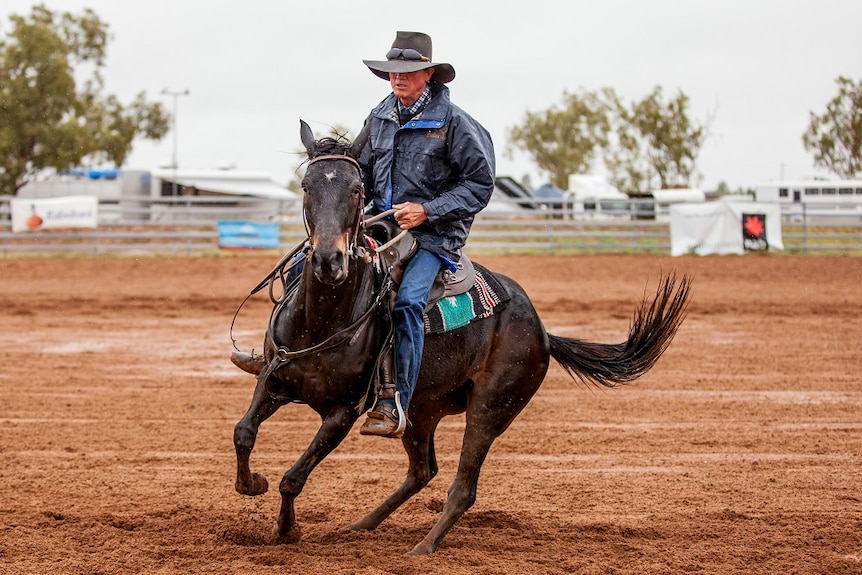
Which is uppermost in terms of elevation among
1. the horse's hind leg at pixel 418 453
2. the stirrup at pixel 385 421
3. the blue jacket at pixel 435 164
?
the blue jacket at pixel 435 164

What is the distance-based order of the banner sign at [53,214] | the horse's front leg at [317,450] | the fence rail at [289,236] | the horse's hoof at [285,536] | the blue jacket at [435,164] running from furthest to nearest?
the banner sign at [53,214] < the fence rail at [289,236] < the blue jacket at [435,164] < the horse's hoof at [285,536] < the horse's front leg at [317,450]

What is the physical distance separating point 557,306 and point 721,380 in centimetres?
641

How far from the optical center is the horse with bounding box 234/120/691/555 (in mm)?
4914

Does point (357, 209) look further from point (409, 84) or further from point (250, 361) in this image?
point (250, 361)

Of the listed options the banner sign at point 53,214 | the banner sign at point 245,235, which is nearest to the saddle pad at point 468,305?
the banner sign at point 245,235

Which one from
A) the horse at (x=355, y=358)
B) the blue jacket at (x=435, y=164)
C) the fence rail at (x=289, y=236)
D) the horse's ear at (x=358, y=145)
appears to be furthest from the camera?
the fence rail at (x=289, y=236)

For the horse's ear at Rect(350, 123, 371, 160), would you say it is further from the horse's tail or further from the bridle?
the horse's tail

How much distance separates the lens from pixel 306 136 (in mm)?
5145

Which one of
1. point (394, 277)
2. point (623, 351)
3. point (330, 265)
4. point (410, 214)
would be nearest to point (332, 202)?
point (330, 265)

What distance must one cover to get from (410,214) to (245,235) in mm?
19448

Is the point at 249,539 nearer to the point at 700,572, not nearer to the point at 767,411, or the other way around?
the point at 700,572

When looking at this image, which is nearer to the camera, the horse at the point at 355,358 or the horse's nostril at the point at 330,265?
the horse's nostril at the point at 330,265

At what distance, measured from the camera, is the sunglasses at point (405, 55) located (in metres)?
5.54

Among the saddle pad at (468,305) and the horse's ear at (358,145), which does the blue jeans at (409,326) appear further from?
the horse's ear at (358,145)
